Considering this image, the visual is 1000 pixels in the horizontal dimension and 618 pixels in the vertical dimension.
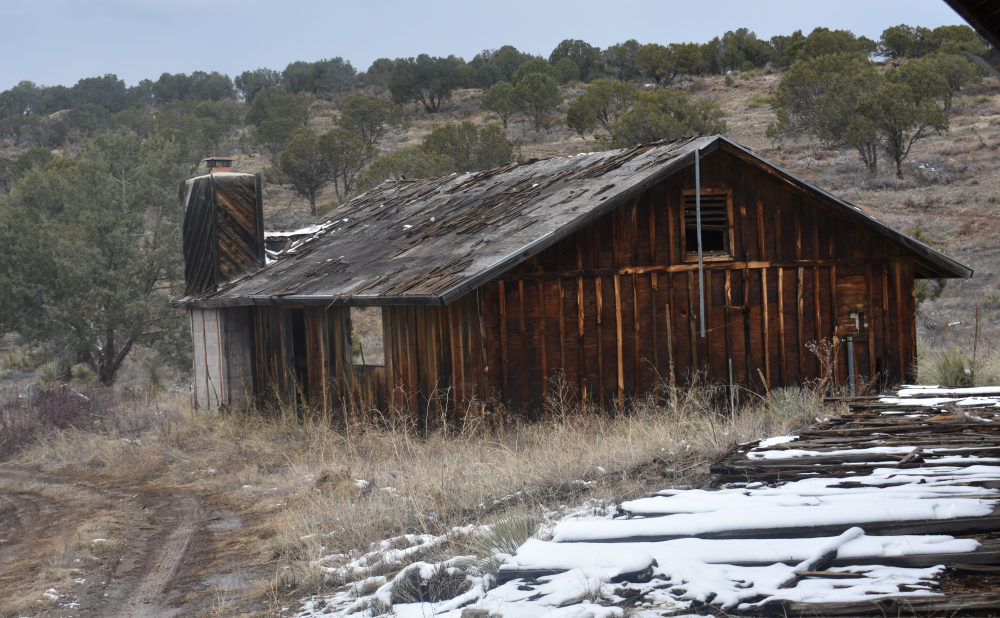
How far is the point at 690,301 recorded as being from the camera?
12.2 m

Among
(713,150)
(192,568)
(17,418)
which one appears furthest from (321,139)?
(192,568)

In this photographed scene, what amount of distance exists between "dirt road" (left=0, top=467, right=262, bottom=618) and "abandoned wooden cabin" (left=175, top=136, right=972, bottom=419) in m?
3.40

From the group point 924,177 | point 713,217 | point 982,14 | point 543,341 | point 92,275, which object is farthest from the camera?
point 924,177

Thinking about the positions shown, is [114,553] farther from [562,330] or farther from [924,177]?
[924,177]

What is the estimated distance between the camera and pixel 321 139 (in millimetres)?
39375

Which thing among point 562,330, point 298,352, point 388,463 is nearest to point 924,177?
A: point 562,330

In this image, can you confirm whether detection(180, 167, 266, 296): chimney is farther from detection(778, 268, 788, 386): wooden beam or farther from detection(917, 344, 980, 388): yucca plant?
detection(917, 344, 980, 388): yucca plant

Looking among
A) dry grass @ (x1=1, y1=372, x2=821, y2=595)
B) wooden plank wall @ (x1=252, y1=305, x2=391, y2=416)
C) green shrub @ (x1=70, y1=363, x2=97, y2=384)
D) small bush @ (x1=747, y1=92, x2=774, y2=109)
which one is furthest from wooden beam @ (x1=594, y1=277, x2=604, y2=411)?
small bush @ (x1=747, y1=92, x2=774, y2=109)

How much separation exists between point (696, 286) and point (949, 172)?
90.2 feet

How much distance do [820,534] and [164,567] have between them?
529 cm

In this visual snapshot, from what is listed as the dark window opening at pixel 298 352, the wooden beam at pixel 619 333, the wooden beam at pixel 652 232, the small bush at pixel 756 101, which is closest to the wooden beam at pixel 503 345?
the wooden beam at pixel 619 333

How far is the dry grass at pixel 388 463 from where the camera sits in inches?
268

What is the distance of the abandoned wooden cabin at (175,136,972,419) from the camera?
11133mm

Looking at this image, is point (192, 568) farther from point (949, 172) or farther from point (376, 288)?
point (949, 172)
